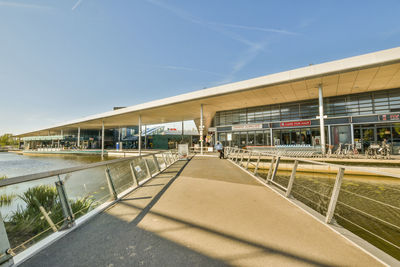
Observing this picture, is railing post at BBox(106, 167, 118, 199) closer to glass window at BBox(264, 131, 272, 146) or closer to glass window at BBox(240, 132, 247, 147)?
glass window at BBox(264, 131, 272, 146)

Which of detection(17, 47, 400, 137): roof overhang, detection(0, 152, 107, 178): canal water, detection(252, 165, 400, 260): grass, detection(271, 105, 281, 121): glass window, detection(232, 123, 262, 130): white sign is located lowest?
detection(0, 152, 107, 178): canal water

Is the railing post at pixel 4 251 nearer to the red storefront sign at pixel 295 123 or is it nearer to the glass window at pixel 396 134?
the red storefront sign at pixel 295 123

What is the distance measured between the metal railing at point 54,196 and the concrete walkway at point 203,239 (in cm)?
43

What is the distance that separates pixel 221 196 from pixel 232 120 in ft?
69.1

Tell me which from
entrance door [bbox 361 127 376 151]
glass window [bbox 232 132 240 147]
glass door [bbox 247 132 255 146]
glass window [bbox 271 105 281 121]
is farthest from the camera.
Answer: glass window [bbox 232 132 240 147]

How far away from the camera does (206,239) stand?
7.93ft

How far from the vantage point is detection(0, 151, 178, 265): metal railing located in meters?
2.72

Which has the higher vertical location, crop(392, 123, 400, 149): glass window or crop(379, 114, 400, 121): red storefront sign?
crop(379, 114, 400, 121): red storefront sign

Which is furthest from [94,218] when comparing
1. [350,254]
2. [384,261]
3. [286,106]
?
[286,106]

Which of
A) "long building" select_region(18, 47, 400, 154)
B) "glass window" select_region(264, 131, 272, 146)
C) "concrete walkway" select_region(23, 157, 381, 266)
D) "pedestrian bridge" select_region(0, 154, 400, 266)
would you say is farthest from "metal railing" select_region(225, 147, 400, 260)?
"glass window" select_region(264, 131, 272, 146)

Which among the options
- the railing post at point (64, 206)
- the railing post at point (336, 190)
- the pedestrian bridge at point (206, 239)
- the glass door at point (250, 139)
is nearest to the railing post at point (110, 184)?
the pedestrian bridge at point (206, 239)

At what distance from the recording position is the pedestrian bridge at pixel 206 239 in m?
2.00

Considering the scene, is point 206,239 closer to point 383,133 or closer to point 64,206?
point 64,206

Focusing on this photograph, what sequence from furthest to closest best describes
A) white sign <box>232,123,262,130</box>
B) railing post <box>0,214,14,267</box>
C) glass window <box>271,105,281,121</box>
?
white sign <box>232,123,262,130</box> → glass window <box>271,105,281,121</box> → railing post <box>0,214,14,267</box>
